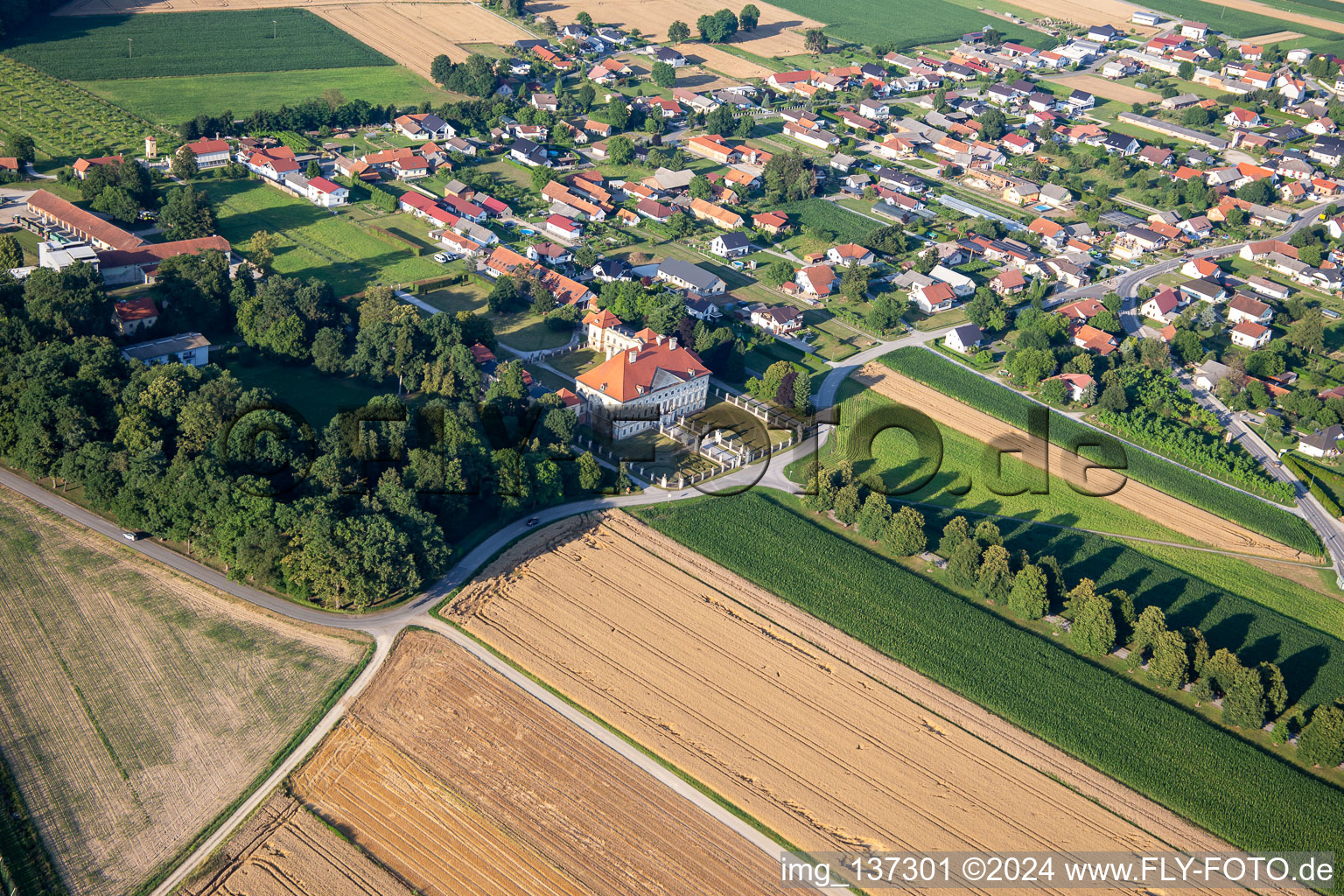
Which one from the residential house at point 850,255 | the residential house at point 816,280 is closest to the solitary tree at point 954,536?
the residential house at point 816,280

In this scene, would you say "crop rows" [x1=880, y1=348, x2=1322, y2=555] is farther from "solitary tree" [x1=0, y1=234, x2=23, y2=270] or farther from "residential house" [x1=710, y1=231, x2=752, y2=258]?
"solitary tree" [x1=0, y1=234, x2=23, y2=270]

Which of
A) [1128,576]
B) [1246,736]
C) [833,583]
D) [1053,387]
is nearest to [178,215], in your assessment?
[833,583]

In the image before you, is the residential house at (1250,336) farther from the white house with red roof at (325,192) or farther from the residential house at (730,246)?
the white house with red roof at (325,192)

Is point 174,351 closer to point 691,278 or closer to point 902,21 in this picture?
point 691,278

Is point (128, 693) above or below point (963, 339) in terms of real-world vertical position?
below

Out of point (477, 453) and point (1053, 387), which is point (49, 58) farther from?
point (1053, 387)

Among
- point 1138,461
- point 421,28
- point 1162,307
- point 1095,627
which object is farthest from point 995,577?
point 421,28
